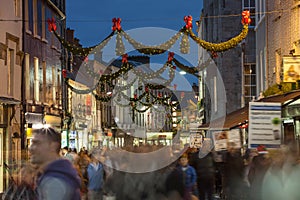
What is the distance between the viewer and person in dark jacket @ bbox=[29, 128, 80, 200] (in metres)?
5.32

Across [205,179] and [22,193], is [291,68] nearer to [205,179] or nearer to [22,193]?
[205,179]

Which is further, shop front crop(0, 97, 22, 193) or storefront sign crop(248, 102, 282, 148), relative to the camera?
shop front crop(0, 97, 22, 193)

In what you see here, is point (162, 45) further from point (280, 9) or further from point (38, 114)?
point (38, 114)

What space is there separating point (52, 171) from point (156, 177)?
7.33 m

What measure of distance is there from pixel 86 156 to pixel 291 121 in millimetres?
8318

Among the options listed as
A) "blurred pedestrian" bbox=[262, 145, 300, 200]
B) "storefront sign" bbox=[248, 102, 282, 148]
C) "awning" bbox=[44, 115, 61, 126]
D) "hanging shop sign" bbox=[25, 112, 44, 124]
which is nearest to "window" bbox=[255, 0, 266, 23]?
"hanging shop sign" bbox=[25, 112, 44, 124]

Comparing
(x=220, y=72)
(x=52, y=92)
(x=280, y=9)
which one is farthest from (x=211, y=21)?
(x=280, y=9)

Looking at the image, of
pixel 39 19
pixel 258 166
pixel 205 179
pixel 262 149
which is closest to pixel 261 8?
pixel 39 19

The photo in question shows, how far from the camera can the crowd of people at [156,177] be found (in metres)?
5.52

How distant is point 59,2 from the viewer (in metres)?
41.1

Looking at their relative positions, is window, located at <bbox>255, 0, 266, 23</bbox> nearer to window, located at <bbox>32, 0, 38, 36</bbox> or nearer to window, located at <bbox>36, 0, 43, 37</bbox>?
window, located at <bbox>36, 0, 43, 37</bbox>

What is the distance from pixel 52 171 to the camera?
Result: 543 centimetres

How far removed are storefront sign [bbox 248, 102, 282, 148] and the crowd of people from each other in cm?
23

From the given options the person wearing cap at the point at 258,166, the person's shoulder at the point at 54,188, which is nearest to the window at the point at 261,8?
the person wearing cap at the point at 258,166
